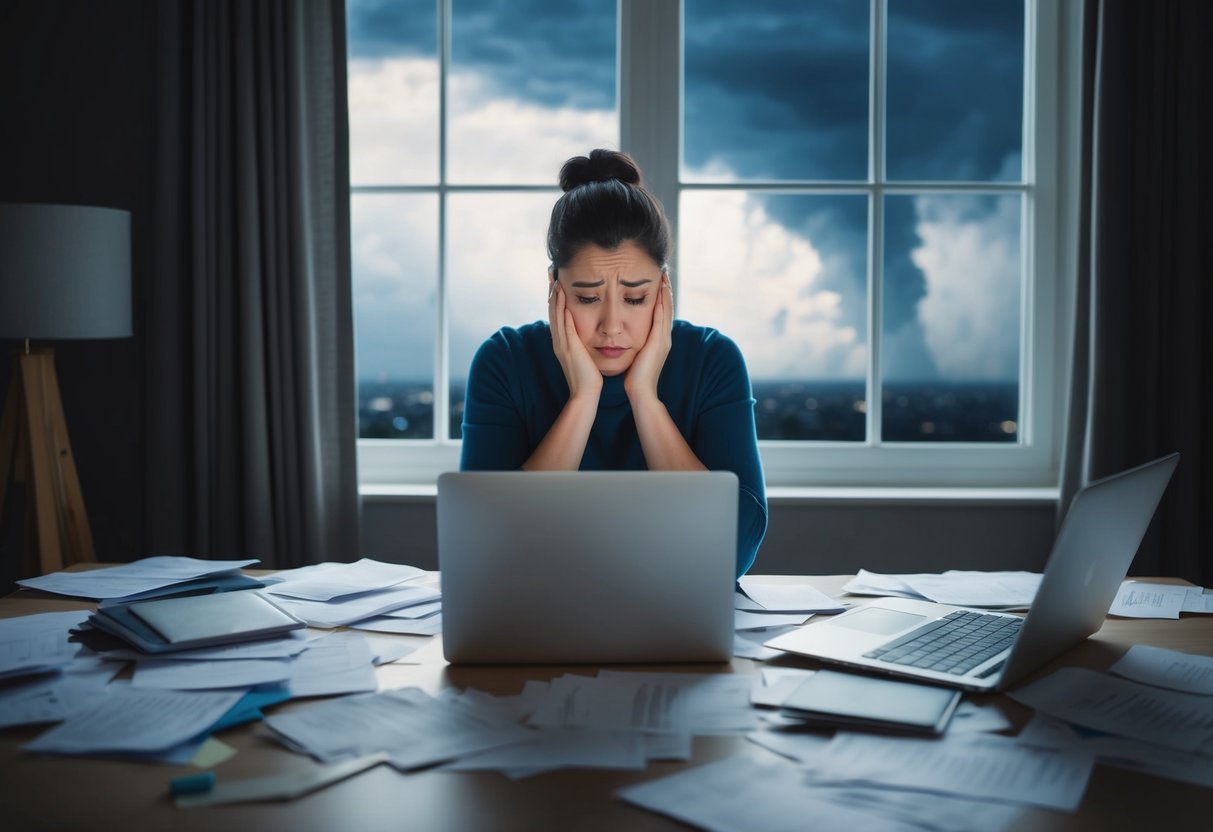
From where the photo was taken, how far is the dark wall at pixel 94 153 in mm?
2613

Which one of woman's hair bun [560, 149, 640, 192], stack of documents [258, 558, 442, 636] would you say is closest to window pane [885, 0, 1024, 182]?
woman's hair bun [560, 149, 640, 192]

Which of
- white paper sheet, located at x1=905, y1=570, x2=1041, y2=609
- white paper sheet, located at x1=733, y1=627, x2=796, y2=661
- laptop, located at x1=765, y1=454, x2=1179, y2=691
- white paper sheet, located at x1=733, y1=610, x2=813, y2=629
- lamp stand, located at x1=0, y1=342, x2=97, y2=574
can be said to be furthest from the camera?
lamp stand, located at x1=0, y1=342, x2=97, y2=574

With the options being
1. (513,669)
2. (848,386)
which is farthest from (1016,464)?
(513,669)

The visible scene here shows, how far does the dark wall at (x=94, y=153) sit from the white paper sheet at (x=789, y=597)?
1897 millimetres

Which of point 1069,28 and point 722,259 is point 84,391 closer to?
point 722,259

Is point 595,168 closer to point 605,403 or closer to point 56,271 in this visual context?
point 605,403

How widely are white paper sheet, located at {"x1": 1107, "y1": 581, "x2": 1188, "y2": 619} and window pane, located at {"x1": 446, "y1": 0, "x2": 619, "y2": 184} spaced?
1836 mm

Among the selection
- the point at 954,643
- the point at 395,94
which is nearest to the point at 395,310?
the point at 395,94

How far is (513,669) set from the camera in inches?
41.5

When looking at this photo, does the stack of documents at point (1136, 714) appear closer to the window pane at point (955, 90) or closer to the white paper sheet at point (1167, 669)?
the white paper sheet at point (1167, 669)

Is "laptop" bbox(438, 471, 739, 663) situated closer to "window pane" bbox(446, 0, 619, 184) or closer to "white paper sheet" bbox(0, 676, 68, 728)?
"white paper sheet" bbox(0, 676, 68, 728)

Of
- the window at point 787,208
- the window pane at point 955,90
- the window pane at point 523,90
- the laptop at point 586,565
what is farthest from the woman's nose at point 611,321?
the window pane at point 955,90

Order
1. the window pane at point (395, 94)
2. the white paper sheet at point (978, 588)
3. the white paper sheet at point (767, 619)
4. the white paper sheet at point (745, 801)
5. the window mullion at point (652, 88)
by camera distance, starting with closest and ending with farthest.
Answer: the white paper sheet at point (745, 801) < the white paper sheet at point (767, 619) < the white paper sheet at point (978, 588) < the window mullion at point (652, 88) < the window pane at point (395, 94)

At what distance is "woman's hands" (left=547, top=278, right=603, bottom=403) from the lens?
175 cm
